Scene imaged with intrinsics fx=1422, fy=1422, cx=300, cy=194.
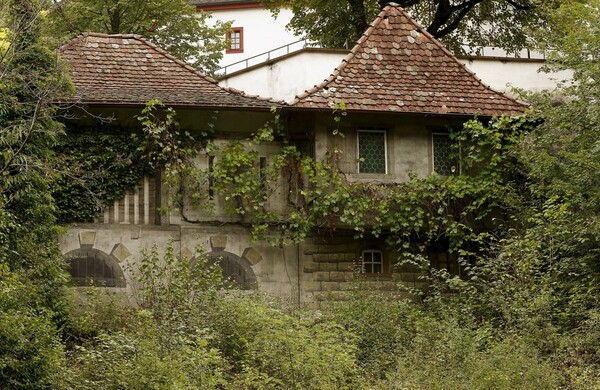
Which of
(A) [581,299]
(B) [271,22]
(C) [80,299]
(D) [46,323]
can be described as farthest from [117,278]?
(B) [271,22]

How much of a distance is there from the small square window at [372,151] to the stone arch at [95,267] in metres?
5.30

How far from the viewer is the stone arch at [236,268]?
27.6 metres

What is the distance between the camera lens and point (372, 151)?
93.6 ft

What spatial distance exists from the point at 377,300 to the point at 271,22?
113ft

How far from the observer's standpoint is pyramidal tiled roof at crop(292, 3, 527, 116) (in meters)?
28.1

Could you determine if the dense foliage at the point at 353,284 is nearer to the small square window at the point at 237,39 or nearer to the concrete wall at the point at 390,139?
the concrete wall at the point at 390,139

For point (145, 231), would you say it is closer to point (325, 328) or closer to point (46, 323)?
point (325, 328)

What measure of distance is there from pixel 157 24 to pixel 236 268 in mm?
16498

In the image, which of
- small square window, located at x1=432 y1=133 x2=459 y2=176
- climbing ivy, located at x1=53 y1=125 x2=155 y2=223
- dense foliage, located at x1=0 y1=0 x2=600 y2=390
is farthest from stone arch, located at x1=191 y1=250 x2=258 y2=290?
small square window, located at x1=432 y1=133 x2=459 y2=176

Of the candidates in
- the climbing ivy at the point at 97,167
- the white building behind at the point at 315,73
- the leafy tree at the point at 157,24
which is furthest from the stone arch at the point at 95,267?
the leafy tree at the point at 157,24

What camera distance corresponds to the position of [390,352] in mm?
24062

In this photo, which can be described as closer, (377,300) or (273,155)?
(377,300)

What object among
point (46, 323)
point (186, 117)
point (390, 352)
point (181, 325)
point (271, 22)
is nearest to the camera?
point (46, 323)

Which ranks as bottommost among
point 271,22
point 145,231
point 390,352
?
point 390,352
